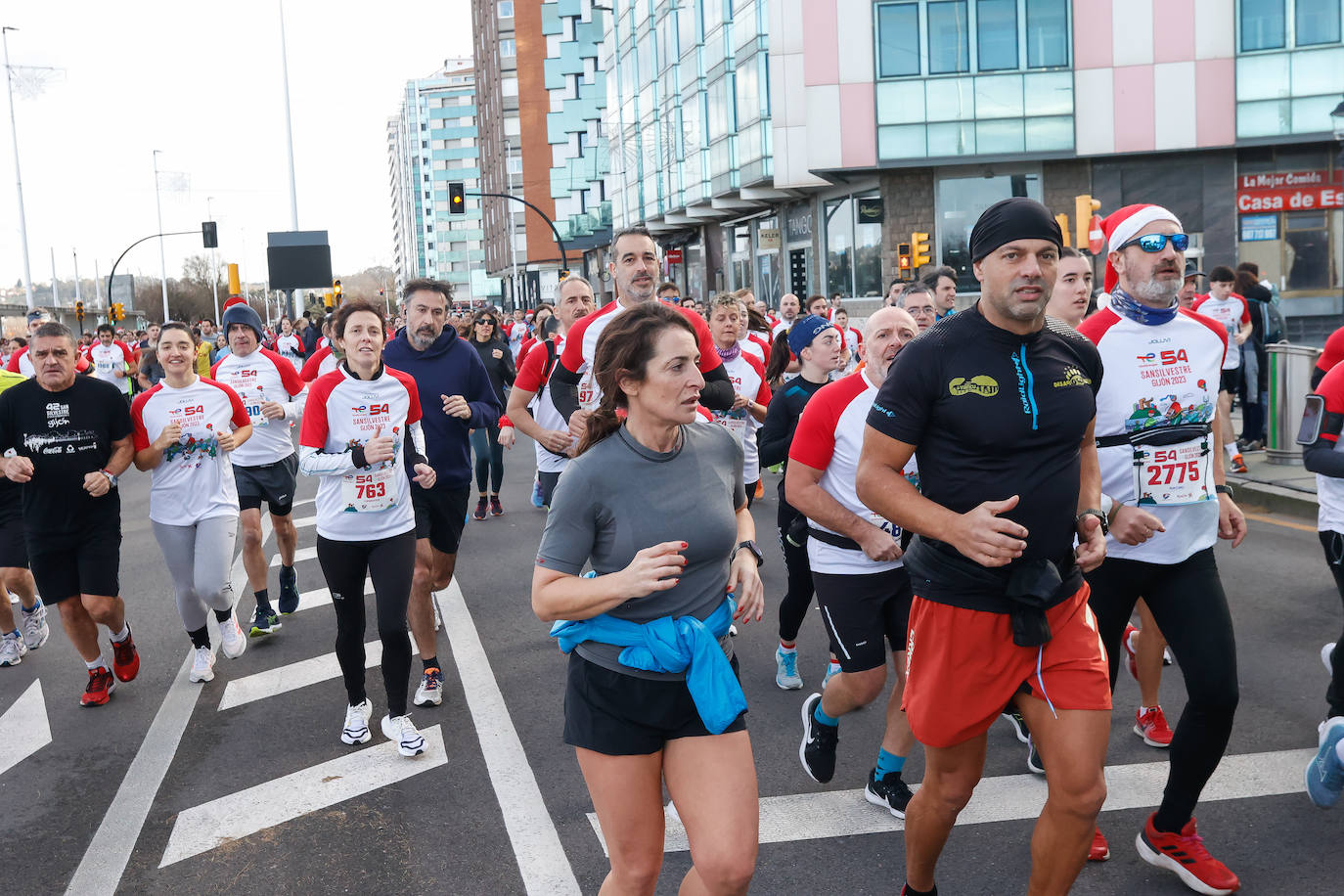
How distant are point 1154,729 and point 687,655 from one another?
3055 mm

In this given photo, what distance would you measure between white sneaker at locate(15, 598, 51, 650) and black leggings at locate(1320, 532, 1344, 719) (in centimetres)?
724

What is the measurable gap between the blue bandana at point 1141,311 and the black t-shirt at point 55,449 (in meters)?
5.12

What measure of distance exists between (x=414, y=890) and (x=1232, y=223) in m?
29.9

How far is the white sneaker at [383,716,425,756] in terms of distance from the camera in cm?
563

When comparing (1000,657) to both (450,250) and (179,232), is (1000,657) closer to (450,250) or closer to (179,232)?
(179,232)

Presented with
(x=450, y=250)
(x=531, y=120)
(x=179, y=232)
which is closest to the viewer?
(x=179, y=232)

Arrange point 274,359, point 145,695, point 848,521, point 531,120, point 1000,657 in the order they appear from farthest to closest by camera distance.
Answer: point 531,120 → point 274,359 → point 145,695 → point 848,521 → point 1000,657

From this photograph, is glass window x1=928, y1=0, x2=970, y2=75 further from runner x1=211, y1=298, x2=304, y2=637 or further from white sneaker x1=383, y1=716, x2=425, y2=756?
white sneaker x1=383, y1=716, x2=425, y2=756

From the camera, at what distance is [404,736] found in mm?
5645

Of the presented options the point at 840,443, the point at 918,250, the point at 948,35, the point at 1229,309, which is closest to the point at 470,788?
the point at 840,443

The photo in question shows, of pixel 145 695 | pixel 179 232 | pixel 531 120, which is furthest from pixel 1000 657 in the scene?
pixel 531 120

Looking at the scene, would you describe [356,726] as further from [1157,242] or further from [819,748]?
[1157,242]

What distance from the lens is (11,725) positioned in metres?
6.51

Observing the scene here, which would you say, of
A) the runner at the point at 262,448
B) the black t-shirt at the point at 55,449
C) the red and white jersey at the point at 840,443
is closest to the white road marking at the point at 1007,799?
the red and white jersey at the point at 840,443
